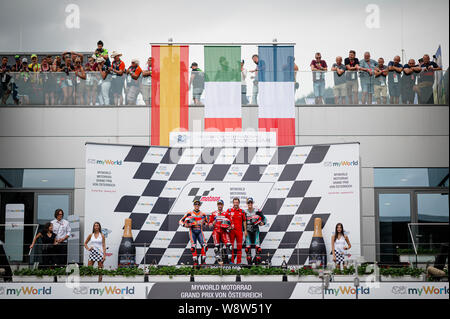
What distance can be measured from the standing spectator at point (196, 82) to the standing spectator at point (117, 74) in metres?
1.70

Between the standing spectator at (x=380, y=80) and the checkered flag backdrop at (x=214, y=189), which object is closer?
the checkered flag backdrop at (x=214, y=189)

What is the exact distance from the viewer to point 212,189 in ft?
47.1

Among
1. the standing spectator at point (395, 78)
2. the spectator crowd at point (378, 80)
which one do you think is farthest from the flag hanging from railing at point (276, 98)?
the standing spectator at point (395, 78)

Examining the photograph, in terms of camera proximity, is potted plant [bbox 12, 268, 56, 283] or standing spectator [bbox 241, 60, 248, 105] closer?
potted plant [bbox 12, 268, 56, 283]

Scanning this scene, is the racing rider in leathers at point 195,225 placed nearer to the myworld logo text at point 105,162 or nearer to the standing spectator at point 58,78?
the myworld logo text at point 105,162

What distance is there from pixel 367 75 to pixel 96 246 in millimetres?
7470

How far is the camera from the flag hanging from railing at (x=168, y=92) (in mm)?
14531

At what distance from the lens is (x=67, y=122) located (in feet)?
51.3

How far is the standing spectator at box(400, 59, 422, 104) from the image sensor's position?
14852mm

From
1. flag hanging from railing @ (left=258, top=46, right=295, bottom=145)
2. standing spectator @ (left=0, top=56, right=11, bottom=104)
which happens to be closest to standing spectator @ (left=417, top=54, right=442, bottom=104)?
flag hanging from railing @ (left=258, top=46, right=295, bottom=145)

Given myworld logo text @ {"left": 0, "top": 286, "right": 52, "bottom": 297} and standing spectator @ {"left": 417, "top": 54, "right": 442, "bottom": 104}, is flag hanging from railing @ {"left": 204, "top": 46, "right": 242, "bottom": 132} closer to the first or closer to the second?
standing spectator @ {"left": 417, "top": 54, "right": 442, "bottom": 104}

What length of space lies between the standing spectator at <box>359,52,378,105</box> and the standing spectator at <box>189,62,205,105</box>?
150 inches

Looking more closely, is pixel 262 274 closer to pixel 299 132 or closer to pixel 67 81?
pixel 299 132

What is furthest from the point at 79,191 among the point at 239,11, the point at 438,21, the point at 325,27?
the point at 438,21
